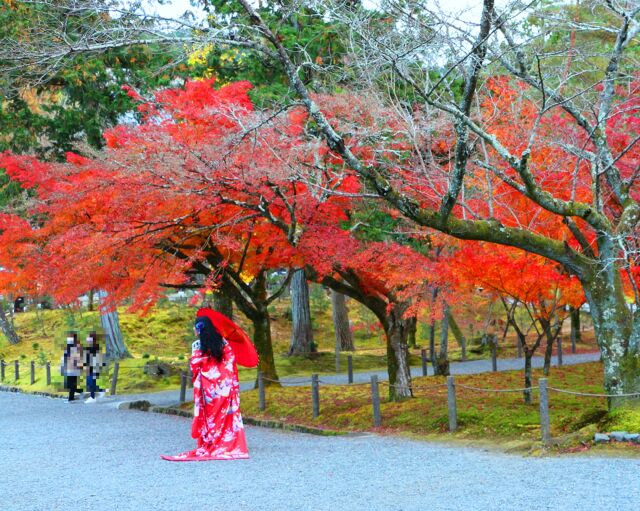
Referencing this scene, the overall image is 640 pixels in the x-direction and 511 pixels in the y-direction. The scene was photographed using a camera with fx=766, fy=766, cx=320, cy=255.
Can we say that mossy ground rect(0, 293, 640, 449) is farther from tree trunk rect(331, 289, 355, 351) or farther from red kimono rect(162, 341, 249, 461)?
red kimono rect(162, 341, 249, 461)

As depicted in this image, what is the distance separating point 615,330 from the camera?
9695mm

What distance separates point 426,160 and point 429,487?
26.3 feet

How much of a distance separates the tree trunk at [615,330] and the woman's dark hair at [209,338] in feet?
15.9

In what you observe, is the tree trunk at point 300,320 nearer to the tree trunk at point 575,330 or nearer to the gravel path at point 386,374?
the gravel path at point 386,374

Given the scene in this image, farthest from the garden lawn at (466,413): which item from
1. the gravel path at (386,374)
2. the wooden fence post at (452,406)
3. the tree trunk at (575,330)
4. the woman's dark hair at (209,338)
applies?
the tree trunk at (575,330)

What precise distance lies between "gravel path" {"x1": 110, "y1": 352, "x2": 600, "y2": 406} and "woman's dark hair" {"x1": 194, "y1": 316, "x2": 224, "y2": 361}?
7781 mm

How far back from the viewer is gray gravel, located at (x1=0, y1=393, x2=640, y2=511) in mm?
6801

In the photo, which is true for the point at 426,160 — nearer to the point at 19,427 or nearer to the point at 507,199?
the point at 507,199

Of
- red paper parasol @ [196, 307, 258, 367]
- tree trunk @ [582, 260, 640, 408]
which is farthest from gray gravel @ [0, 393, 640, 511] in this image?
tree trunk @ [582, 260, 640, 408]

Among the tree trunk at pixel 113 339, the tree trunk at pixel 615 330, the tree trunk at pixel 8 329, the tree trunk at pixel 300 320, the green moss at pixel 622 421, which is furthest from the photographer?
the tree trunk at pixel 8 329

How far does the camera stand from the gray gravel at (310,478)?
22.3 ft

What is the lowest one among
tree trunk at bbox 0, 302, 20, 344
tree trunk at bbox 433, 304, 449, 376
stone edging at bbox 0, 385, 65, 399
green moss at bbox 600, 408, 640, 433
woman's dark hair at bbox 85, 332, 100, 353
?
stone edging at bbox 0, 385, 65, 399

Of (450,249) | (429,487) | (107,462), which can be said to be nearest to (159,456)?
(107,462)

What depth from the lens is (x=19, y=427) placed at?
14.6 metres
